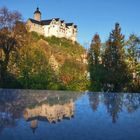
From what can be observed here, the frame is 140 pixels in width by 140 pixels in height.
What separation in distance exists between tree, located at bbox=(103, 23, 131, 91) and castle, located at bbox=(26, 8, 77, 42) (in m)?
53.9

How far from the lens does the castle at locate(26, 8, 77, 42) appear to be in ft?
298

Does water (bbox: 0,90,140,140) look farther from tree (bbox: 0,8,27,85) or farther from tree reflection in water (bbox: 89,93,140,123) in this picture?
tree (bbox: 0,8,27,85)

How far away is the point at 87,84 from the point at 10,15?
8.49 m

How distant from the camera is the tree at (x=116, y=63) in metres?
23.4

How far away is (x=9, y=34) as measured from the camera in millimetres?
25328

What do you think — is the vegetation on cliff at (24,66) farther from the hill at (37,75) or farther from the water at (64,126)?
the water at (64,126)

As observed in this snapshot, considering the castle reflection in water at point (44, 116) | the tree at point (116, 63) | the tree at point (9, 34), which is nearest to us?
the castle reflection in water at point (44, 116)

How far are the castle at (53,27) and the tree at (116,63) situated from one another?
5394 cm

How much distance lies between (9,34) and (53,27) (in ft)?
226

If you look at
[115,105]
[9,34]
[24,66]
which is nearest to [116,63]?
[9,34]

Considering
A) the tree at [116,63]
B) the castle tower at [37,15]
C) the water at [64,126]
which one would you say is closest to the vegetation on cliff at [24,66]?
the tree at [116,63]

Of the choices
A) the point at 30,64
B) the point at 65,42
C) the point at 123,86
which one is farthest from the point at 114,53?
the point at 65,42

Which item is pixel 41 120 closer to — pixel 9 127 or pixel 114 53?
pixel 9 127

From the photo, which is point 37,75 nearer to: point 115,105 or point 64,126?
point 115,105
